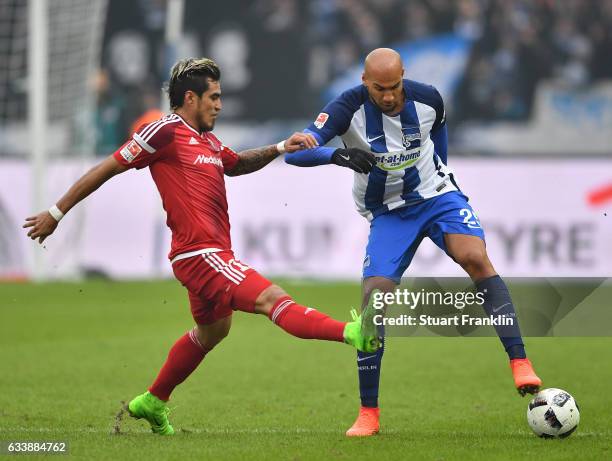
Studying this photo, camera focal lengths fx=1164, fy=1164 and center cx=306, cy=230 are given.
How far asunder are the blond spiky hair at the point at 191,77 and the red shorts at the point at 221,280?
0.93 m

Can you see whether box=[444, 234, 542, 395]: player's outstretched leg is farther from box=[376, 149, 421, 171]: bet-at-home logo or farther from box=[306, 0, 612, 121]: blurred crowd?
box=[306, 0, 612, 121]: blurred crowd

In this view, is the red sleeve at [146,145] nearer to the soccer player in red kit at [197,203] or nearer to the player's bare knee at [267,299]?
the soccer player in red kit at [197,203]

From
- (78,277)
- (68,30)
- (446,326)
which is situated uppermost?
(68,30)

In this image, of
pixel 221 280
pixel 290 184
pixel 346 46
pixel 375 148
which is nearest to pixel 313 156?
pixel 375 148

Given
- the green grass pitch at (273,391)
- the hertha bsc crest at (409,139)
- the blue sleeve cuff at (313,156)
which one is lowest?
the green grass pitch at (273,391)

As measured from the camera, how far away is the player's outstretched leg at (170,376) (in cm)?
677

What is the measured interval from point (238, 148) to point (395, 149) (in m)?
14.7

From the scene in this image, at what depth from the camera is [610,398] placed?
27.5 feet

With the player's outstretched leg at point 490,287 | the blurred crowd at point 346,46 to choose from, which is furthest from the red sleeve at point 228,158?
the blurred crowd at point 346,46

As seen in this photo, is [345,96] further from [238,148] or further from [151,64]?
[151,64]

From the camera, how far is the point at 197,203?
6.40m

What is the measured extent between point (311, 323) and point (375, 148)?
4.62ft

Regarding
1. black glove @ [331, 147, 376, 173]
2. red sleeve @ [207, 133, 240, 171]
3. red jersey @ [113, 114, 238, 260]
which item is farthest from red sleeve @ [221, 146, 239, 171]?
black glove @ [331, 147, 376, 173]

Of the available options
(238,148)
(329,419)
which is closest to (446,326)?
(329,419)
